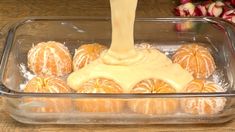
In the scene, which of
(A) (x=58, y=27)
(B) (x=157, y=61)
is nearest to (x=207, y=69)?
(B) (x=157, y=61)

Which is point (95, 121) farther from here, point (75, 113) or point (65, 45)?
point (65, 45)

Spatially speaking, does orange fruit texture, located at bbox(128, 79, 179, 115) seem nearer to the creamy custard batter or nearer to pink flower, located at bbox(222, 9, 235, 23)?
the creamy custard batter

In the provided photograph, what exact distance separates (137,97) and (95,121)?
9cm

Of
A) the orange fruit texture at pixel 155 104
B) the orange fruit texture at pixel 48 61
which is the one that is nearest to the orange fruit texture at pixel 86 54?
the orange fruit texture at pixel 48 61

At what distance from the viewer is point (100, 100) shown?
2.57 ft

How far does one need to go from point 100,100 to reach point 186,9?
42 cm

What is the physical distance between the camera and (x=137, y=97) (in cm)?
78

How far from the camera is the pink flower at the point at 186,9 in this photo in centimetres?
112

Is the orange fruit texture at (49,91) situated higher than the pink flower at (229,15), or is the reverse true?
the pink flower at (229,15)

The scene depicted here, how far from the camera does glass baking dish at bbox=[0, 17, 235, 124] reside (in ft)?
2.58

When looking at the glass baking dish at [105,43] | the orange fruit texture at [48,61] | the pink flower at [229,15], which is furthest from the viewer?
the pink flower at [229,15]

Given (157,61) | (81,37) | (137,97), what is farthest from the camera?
(81,37)

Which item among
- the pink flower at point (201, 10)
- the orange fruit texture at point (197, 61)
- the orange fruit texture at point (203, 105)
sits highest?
the pink flower at point (201, 10)

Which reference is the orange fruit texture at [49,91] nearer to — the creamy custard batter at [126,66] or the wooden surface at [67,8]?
the creamy custard batter at [126,66]
